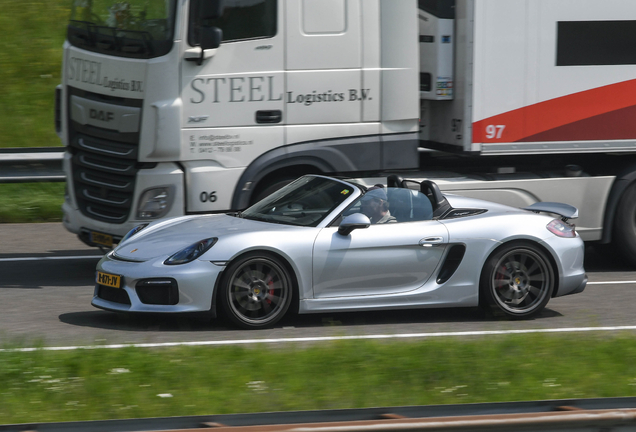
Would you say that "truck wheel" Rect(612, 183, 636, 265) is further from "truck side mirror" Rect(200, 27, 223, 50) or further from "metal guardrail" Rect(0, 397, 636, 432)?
"metal guardrail" Rect(0, 397, 636, 432)

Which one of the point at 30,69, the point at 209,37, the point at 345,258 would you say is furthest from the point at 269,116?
the point at 30,69

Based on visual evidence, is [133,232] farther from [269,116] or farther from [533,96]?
[533,96]

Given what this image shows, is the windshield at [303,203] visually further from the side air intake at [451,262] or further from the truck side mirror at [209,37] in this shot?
the truck side mirror at [209,37]

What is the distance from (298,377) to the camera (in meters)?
5.15

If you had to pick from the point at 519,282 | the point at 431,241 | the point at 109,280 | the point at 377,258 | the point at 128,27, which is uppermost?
the point at 128,27

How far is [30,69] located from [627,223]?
11.0m

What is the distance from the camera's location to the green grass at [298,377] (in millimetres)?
4680

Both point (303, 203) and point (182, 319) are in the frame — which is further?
point (303, 203)

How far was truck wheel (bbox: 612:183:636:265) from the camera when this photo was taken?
30.8 ft

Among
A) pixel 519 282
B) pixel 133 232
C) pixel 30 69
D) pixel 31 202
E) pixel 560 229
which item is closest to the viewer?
pixel 519 282

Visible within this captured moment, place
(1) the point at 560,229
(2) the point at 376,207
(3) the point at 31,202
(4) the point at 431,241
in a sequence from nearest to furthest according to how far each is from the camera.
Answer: (4) the point at 431,241
(2) the point at 376,207
(1) the point at 560,229
(3) the point at 31,202

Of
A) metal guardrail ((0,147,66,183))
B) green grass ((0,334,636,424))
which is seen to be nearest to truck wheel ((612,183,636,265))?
green grass ((0,334,636,424))

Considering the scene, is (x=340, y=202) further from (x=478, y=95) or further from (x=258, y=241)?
(x=478, y=95)

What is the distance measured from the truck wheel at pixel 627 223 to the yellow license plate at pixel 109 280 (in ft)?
17.7
